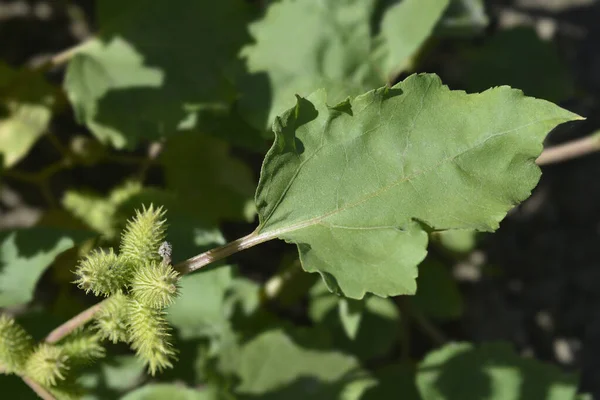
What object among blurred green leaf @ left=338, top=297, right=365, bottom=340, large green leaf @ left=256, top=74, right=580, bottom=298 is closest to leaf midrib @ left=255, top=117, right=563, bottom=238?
large green leaf @ left=256, top=74, right=580, bottom=298

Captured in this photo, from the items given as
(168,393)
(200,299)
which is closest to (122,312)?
(200,299)

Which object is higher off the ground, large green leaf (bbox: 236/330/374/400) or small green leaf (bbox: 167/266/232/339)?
small green leaf (bbox: 167/266/232/339)

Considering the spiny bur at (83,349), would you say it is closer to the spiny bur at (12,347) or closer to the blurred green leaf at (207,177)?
the spiny bur at (12,347)

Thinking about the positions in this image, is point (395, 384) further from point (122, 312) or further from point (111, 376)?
point (122, 312)

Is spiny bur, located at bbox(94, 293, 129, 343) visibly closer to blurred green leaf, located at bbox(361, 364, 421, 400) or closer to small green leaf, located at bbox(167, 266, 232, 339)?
small green leaf, located at bbox(167, 266, 232, 339)

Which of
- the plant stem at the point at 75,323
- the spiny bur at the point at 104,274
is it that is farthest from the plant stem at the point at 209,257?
the plant stem at the point at 75,323
